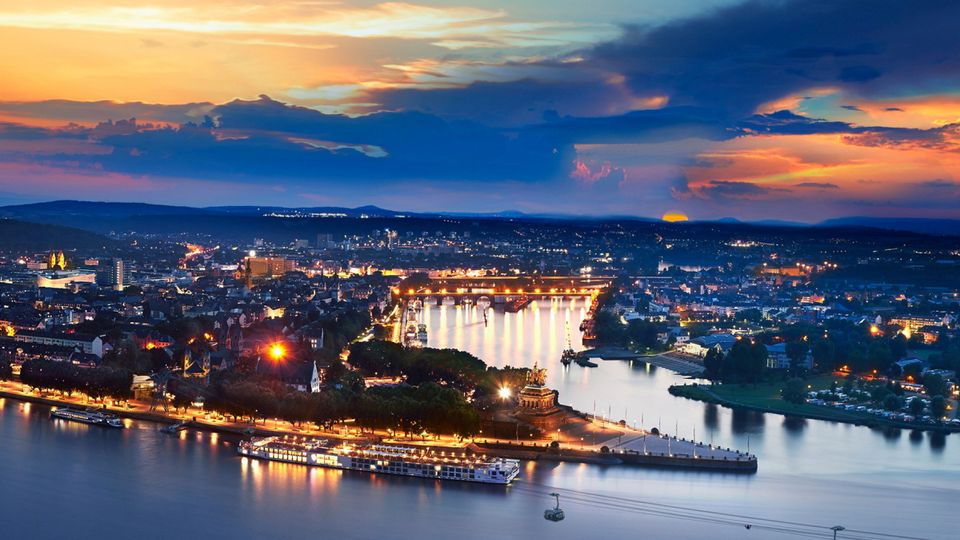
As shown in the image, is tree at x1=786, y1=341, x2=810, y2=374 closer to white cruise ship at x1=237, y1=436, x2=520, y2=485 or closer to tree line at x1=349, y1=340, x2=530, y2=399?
tree line at x1=349, y1=340, x2=530, y2=399

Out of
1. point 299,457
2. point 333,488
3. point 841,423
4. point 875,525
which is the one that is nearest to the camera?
point 875,525

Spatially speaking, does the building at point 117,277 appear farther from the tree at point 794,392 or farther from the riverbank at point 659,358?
the tree at point 794,392

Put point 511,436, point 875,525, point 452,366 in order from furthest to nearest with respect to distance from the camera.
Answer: point 452,366 < point 511,436 < point 875,525

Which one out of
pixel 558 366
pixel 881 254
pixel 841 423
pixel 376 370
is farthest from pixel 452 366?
pixel 881 254

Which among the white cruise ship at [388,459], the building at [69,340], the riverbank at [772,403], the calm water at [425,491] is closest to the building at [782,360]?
the riverbank at [772,403]

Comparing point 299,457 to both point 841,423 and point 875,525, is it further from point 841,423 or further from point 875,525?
point 841,423

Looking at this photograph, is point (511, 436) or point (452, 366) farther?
point (452, 366)
